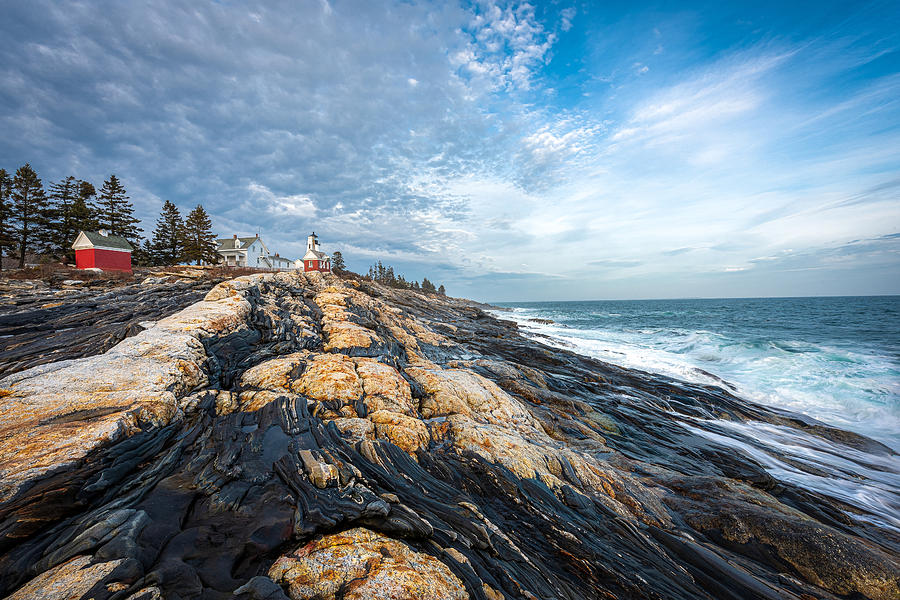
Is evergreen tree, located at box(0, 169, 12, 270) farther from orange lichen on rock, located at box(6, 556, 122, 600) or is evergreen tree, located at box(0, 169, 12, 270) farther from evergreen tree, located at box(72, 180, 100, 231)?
A: orange lichen on rock, located at box(6, 556, 122, 600)

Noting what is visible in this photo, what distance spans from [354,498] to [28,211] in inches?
2154

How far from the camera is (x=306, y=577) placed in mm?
3176

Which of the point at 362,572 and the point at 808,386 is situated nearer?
the point at 362,572

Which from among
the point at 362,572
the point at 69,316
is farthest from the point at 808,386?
the point at 69,316

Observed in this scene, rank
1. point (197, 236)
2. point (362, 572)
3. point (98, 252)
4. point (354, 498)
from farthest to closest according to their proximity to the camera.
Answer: point (197, 236), point (98, 252), point (354, 498), point (362, 572)

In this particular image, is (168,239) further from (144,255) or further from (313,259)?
(313,259)

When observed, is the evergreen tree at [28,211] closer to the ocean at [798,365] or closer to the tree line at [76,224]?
the tree line at [76,224]

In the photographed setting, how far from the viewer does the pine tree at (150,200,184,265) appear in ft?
137

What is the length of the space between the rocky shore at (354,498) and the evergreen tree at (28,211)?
4457 centimetres

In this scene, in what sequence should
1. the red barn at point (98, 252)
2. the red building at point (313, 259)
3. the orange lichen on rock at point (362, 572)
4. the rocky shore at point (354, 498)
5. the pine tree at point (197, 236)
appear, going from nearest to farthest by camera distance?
the orange lichen on rock at point (362, 572)
the rocky shore at point (354, 498)
the red barn at point (98, 252)
the pine tree at point (197, 236)
the red building at point (313, 259)

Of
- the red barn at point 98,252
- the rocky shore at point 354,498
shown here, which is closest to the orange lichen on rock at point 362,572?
the rocky shore at point 354,498

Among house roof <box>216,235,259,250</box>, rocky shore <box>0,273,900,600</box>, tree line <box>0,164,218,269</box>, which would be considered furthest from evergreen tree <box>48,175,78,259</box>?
rocky shore <box>0,273,900,600</box>

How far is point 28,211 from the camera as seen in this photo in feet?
108

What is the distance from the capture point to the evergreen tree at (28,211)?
32.4 metres
